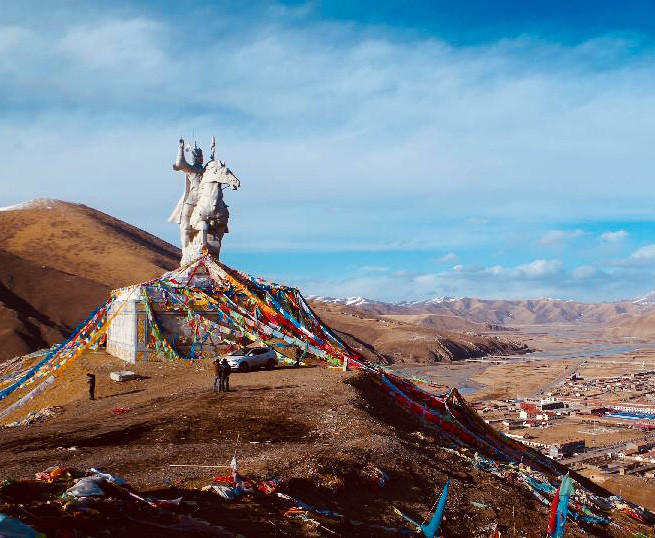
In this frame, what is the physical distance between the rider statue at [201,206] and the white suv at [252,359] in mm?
8612

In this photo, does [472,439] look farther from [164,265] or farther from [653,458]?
Answer: [164,265]

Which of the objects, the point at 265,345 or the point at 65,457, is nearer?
the point at 65,457

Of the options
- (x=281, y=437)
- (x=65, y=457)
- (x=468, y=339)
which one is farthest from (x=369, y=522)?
(x=468, y=339)

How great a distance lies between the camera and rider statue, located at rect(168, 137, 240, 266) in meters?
32.8

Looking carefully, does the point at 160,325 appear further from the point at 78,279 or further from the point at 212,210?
the point at 78,279

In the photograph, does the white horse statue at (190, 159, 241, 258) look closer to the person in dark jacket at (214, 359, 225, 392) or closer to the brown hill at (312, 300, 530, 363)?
the person in dark jacket at (214, 359, 225, 392)

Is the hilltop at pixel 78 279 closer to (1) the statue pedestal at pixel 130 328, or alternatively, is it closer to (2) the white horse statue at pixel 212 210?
(1) the statue pedestal at pixel 130 328

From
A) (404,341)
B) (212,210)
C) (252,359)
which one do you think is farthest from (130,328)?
(404,341)

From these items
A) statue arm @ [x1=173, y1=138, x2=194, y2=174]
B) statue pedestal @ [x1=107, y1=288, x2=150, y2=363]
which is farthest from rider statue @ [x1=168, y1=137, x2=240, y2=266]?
statue pedestal @ [x1=107, y1=288, x2=150, y2=363]

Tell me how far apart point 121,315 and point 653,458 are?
128 ft

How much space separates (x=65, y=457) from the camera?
43.3 feet

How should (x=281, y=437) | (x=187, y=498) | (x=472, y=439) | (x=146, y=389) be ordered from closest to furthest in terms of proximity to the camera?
(x=187, y=498)
(x=281, y=437)
(x=472, y=439)
(x=146, y=389)

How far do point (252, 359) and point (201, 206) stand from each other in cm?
1080

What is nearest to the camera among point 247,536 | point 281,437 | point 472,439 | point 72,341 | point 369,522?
point 247,536
